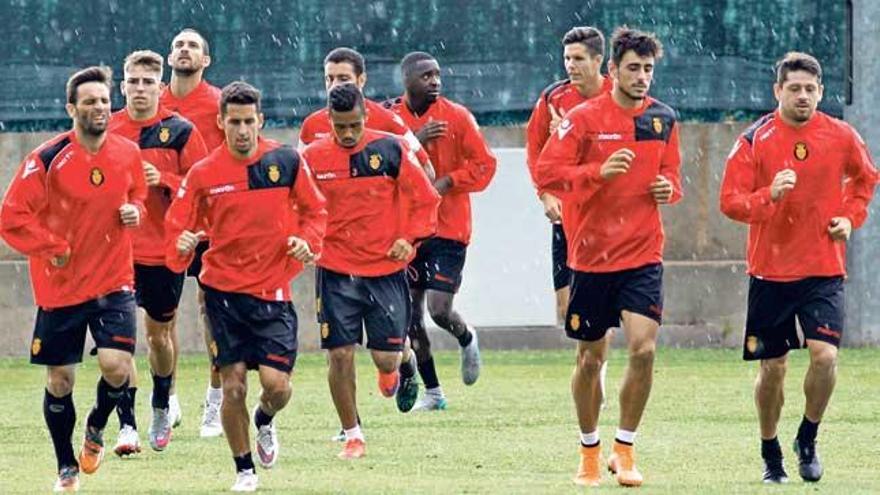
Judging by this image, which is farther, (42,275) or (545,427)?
(545,427)

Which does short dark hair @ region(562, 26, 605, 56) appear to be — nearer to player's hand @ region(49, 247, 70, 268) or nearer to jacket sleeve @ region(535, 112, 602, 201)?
jacket sleeve @ region(535, 112, 602, 201)

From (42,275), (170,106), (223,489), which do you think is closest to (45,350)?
(42,275)

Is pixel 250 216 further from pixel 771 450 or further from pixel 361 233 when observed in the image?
pixel 771 450

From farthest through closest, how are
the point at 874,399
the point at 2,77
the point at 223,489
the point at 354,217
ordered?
the point at 2,77
the point at 874,399
the point at 354,217
the point at 223,489

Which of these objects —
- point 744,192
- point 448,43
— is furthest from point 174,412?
point 448,43

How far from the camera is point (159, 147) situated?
530 inches

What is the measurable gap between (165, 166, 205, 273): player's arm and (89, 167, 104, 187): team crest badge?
38cm

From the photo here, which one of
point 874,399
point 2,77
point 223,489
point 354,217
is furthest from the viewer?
point 2,77

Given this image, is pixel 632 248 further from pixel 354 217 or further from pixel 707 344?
pixel 707 344

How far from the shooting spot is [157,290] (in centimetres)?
1368

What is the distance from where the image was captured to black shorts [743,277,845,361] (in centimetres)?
1130

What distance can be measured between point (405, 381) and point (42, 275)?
386 cm

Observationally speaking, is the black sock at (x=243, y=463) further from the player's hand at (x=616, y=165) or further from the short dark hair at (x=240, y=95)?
the player's hand at (x=616, y=165)

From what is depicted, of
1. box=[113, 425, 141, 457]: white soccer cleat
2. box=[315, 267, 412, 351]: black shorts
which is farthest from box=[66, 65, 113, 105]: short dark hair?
box=[113, 425, 141, 457]: white soccer cleat
